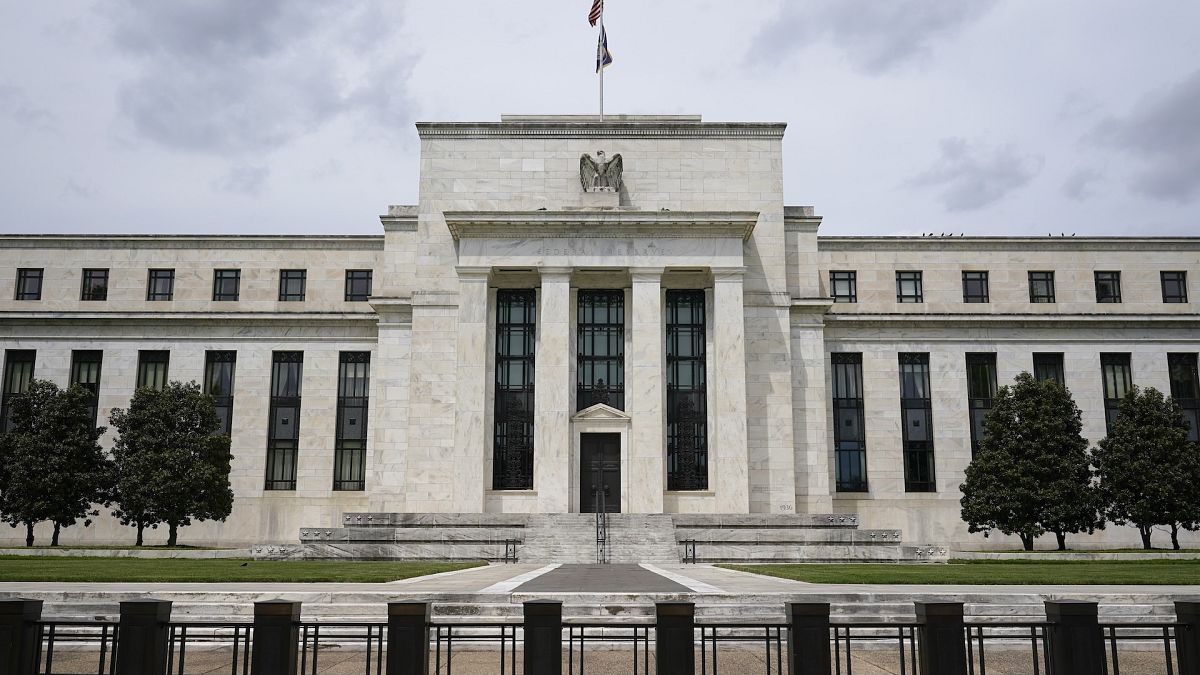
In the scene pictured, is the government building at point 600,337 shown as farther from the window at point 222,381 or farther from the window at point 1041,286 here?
the window at point 1041,286

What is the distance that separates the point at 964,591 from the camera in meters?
18.6

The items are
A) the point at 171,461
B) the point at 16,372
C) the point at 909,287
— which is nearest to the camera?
the point at 171,461

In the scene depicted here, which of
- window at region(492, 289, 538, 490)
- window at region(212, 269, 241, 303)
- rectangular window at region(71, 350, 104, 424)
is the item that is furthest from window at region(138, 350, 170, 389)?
window at region(492, 289, 538, 490)

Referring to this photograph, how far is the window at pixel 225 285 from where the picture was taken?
52.3m

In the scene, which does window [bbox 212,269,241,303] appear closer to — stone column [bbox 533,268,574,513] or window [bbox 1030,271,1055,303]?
stone column [bbox 533,268,574,513]

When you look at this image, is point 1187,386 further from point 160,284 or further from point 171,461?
point 160,284

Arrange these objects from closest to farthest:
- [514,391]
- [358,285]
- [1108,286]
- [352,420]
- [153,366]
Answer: [514,391], [352,420], [153,366], [1108,286], [358,285]

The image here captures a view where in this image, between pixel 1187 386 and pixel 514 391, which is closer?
pixel 514 391

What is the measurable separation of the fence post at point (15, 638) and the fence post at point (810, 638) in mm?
8137

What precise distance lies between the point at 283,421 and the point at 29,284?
52.6 ft

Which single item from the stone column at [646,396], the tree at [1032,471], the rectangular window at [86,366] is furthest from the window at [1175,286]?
the rectangular window at [86,366]

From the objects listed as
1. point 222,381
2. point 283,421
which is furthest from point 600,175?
point 222,381

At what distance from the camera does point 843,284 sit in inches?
2061

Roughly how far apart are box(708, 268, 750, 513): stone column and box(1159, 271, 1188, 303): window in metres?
24.1
